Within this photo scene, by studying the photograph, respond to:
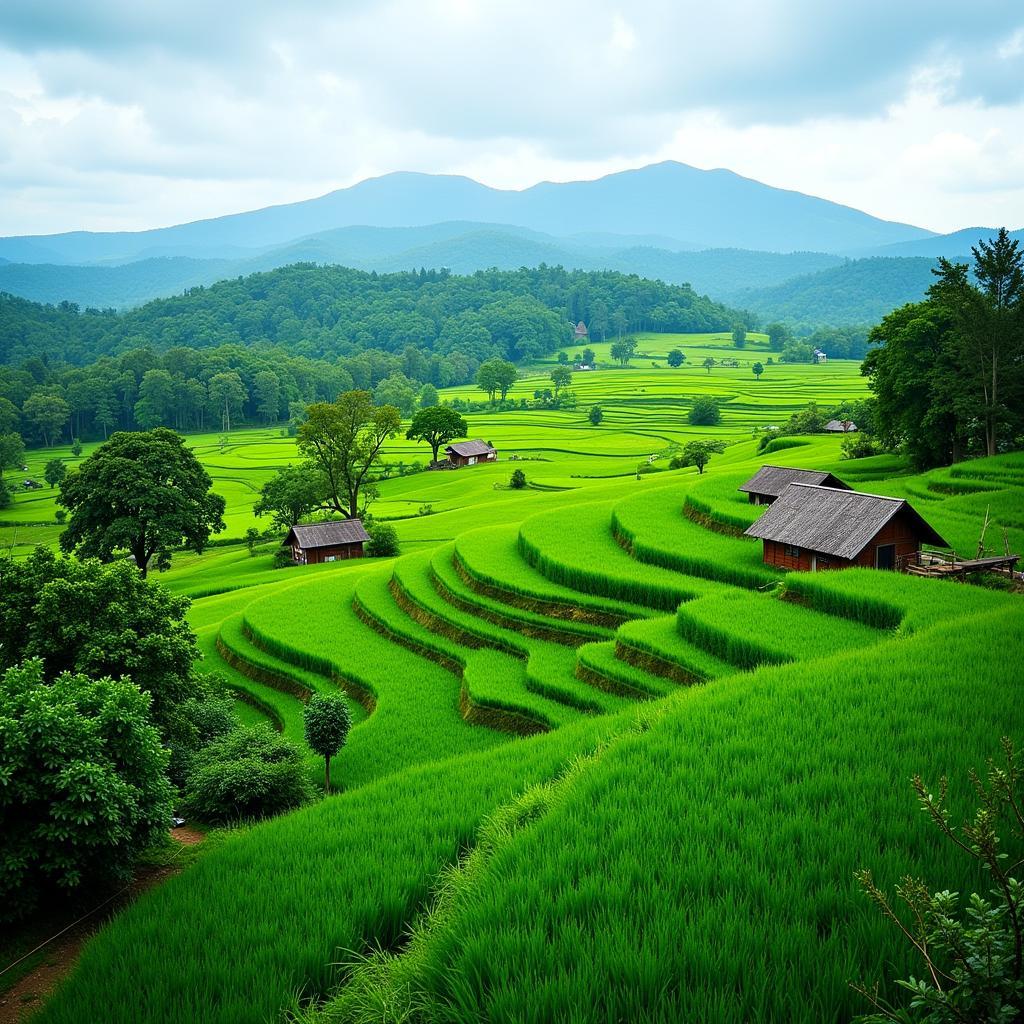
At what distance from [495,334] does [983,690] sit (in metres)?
186

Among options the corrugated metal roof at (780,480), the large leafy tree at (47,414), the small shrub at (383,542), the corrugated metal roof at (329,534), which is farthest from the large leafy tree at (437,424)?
the large leafy tree at (47,414)

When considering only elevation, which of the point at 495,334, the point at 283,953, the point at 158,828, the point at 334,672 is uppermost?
the point at 495,334

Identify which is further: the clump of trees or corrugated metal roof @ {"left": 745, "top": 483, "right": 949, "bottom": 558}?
the clump of trees

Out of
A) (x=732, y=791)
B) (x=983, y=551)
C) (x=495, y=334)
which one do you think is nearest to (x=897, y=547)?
(x=983, y=551)

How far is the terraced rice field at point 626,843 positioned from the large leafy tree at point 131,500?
2230 cm

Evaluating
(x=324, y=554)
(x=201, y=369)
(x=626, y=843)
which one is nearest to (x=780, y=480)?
(x=626, y=843)

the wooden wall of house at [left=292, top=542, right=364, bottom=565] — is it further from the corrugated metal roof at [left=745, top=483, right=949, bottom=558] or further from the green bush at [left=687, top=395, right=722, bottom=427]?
the green bush at [left=687, top=395, right=722, bottom=427]

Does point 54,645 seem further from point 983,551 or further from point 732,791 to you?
point 983,551

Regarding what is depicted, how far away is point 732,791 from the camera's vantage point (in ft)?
29.0

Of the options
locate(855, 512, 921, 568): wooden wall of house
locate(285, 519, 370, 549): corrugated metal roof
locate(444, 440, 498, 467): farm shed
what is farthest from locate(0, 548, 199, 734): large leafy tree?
locate(444, 440, 498, 467): farm shed

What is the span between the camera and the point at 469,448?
84.2 metres

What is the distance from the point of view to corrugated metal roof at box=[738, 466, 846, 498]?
3127 cm

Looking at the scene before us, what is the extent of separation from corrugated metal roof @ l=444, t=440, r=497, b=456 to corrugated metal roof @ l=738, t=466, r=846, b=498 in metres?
51.3

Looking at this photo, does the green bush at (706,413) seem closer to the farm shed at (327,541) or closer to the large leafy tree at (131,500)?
the farm shed at (327,541)
